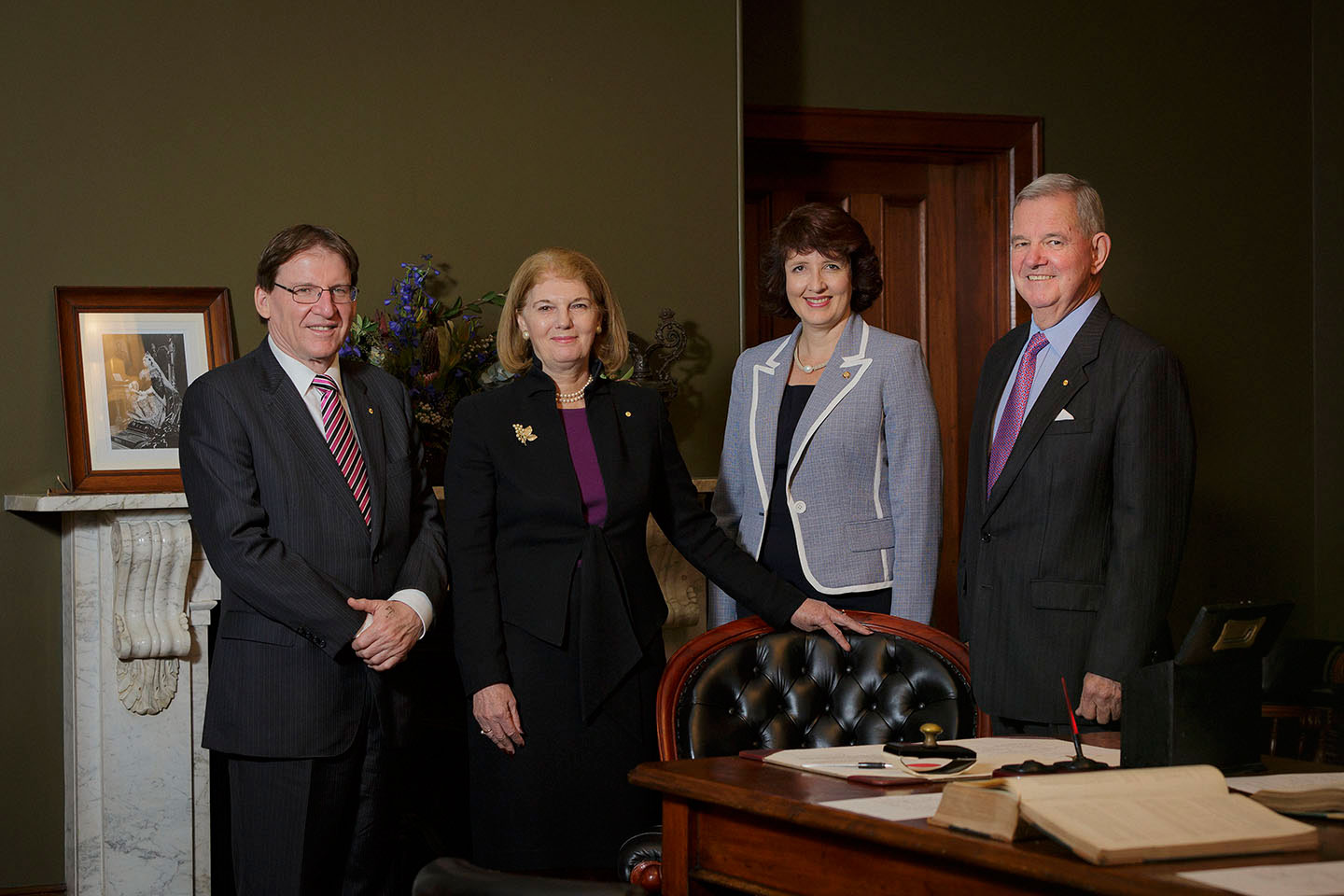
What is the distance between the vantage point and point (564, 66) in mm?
3914

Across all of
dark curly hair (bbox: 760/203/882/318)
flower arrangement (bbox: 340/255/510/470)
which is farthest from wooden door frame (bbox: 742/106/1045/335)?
dark curly hair (bbox: 760/203/882/318)

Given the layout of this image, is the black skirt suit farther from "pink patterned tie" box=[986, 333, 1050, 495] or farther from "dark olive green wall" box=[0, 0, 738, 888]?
"dark olive green wall" box=[0, 0, 738, 888]

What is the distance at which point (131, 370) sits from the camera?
3.54 m

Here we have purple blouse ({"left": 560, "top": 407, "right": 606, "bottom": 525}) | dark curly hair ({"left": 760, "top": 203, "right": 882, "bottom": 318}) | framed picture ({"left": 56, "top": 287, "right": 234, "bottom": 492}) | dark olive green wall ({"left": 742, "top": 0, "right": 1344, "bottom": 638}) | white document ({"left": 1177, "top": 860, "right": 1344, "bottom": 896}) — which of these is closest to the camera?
white document ({"left": 1177, "top": 860, "right": 1344, "bottom": 896})

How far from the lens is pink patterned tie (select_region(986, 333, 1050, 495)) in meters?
2.49

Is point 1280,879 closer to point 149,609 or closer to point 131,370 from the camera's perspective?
point 149,609

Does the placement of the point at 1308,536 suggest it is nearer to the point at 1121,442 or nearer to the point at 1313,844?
the point at 1121,442

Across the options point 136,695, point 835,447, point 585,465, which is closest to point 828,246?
point 835,447

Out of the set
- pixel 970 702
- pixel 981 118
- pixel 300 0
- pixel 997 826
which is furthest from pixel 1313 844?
A: pixel 981 118

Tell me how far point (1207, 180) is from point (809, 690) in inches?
145

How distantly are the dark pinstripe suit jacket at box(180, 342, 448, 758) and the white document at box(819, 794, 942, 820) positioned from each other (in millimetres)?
1241

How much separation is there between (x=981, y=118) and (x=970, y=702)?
3.18 metres

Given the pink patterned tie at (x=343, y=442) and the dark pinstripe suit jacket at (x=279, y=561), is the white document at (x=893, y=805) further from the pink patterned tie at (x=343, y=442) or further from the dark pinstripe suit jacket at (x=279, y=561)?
the pink patterned tie at (x=343, y=442)

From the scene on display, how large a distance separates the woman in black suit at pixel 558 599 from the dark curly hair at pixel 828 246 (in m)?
0.61
